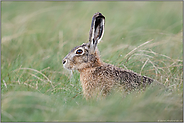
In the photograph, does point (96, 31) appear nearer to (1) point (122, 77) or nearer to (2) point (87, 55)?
(2) point (87, 55)

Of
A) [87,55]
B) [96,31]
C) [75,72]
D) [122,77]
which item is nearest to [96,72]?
[87,55]

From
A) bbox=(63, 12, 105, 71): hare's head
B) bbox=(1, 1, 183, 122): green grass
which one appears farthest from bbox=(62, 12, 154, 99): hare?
bbox=(1, 1, 183, 122): green grass

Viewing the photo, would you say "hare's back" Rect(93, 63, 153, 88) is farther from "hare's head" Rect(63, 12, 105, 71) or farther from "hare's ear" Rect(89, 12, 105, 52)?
"hare's ear" Rect(89, 12, 105, 52)

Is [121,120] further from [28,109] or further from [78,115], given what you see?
[28,109]

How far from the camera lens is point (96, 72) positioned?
6121mm

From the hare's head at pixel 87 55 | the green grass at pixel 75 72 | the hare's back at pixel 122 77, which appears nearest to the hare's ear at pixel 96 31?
the hare's head at pixel 87 55

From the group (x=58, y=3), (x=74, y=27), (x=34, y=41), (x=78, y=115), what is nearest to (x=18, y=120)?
(x=78, y=115)

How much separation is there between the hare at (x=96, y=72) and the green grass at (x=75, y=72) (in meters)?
0.28

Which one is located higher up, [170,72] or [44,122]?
[170,72]

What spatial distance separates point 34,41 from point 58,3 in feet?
16.7

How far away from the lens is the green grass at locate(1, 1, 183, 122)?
4.79m

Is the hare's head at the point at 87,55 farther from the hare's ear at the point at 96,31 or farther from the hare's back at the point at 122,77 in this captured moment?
the hare's back at the point at 122,77

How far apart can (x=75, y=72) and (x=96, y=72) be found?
4.04ft

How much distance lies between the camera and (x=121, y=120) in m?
4.51
